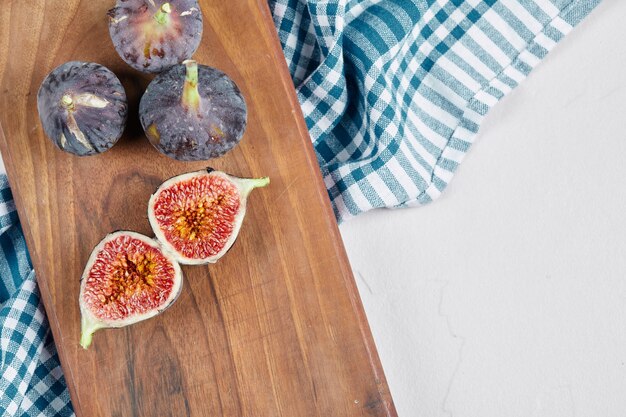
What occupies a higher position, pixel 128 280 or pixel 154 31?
pixel 154 31

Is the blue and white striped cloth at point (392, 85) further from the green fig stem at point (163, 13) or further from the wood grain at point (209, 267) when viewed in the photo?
the green fig stem at point (163, 13)

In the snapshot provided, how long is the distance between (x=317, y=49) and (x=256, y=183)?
1.31 feet

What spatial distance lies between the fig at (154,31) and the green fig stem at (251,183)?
8.8 inches

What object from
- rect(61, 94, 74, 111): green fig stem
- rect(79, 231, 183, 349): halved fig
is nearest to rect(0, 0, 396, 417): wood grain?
rect(79, 231, 183, 349): halved fig

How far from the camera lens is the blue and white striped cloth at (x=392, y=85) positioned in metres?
1.46

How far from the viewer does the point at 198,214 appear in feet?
4.22

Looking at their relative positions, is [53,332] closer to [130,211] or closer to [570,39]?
[130,211]

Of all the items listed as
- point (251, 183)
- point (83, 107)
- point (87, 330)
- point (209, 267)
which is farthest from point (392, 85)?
point (87, 330)

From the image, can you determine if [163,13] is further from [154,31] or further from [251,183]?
[251,183]

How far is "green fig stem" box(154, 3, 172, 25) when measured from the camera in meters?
1.15

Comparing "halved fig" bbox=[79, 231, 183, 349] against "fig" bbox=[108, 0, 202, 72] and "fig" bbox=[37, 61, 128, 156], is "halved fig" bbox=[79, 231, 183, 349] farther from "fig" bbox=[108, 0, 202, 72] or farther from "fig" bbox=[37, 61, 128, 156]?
"fig" bbox=[108, 0, 202, 72]

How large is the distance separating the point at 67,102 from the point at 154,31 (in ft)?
0.57

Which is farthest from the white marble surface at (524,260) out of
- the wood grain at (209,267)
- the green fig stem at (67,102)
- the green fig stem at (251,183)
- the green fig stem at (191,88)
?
the green fig stem at (67,102)

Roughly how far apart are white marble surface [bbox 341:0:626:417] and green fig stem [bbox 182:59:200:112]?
52 cm
